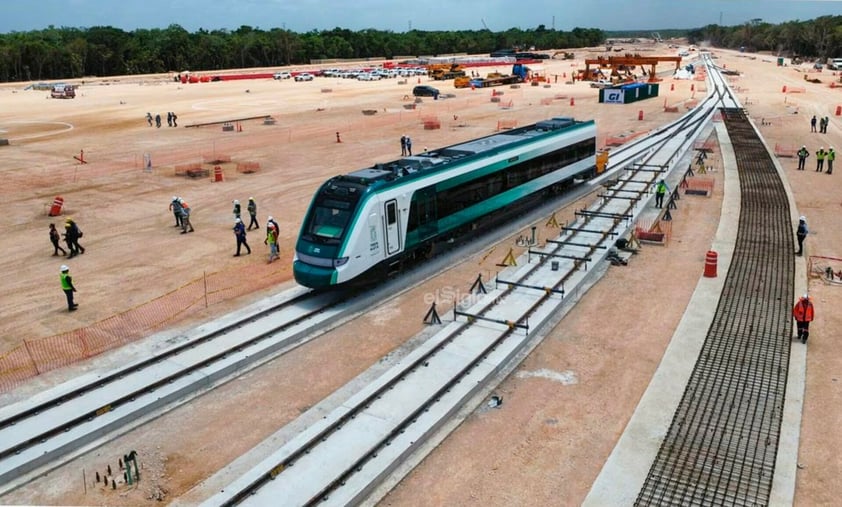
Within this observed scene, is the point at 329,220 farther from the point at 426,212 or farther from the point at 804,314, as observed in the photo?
the point at 804,314

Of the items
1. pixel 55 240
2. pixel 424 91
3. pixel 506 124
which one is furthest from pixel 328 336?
pixel 424 91

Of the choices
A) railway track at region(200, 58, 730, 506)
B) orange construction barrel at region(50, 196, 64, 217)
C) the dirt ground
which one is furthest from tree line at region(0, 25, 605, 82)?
railway track at region(200, 58, 730, 506)

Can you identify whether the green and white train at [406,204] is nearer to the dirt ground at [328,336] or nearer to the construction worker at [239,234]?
the dirt ground at [328,336]

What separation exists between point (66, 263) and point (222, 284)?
725 centimetres

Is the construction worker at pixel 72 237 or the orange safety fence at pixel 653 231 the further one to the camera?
the orange safety fence at pixel 653 231

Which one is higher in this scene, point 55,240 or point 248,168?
point 248,168

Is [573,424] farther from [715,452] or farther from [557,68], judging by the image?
[557,68]

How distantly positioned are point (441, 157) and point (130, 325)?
11.5 meters

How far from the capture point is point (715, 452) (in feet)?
39.0

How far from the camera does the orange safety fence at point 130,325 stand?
1592 cm

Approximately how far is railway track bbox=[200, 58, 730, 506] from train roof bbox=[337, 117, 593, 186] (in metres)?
4.23

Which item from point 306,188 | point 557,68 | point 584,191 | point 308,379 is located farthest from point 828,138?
point 557,68

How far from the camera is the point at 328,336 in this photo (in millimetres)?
17266

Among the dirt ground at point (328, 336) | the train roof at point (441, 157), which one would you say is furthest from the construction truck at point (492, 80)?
the train roof at point (441, 157)
